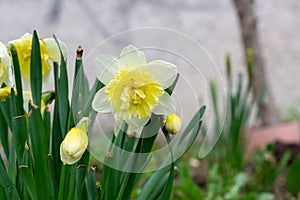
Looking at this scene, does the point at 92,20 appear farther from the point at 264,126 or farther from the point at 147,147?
the point at 147,147

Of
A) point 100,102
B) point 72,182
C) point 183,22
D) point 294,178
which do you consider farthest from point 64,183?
point 183,22

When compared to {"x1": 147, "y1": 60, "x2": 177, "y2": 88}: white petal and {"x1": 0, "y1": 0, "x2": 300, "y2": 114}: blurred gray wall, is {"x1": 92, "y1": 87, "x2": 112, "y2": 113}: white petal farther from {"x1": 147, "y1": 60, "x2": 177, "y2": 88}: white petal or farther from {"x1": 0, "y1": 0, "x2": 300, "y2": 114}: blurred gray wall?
{"x1": 0, "y1": 0, "x2": 300, "y2": 114}: blurred gray wall

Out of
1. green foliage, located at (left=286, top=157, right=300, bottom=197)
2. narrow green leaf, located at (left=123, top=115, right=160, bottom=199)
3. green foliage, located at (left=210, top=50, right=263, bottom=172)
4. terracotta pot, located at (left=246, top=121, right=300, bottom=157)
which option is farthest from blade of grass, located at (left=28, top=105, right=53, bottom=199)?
terracotta pot, located at (left=246, top=121, right=300, bottom=157)

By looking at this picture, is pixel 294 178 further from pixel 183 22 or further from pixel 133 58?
pixel 183 22

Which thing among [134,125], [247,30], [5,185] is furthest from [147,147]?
[247,30]

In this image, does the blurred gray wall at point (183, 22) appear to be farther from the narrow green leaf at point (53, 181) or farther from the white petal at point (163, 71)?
the white petal at point (163, 71)

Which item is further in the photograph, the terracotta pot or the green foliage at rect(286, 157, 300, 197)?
the terracotta pot

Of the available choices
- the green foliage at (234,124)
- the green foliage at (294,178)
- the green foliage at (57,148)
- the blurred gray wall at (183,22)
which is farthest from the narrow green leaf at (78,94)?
the blurred gray wall at (183,22)
